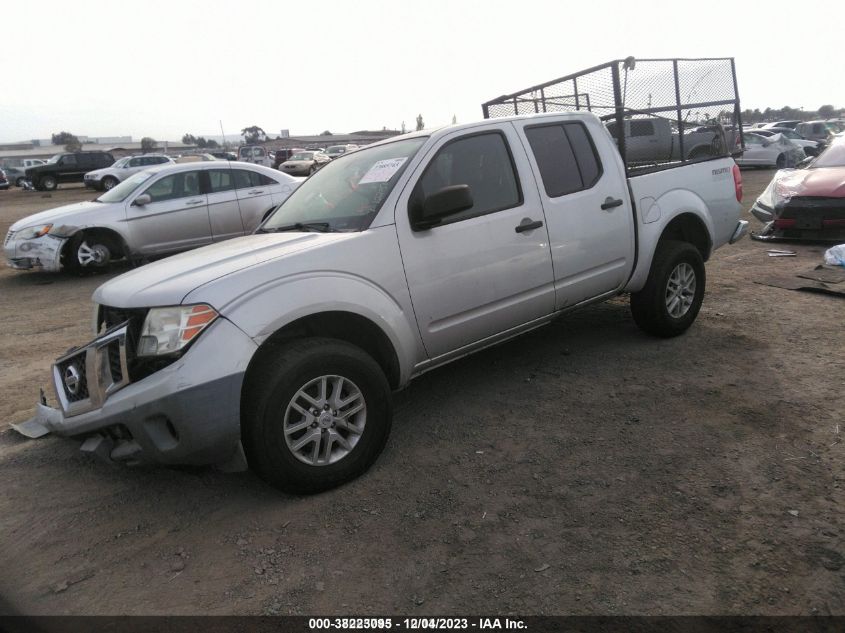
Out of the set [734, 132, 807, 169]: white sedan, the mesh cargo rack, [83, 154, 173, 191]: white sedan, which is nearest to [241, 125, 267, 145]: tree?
[83, 154, 173, 191]: white sedan

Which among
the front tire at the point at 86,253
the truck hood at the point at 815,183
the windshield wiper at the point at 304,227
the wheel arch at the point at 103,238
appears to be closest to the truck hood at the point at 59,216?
the wheel arch at the point at 103,238

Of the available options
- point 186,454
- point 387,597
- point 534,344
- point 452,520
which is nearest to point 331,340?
point 186,454

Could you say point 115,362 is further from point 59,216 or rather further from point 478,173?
point 59,216

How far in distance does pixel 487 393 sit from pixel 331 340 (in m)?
1.52

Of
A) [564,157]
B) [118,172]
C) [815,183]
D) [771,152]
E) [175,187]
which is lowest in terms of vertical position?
[815,183]

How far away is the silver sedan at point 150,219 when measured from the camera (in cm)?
879

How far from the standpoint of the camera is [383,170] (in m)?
3.66

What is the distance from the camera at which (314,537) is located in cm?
274

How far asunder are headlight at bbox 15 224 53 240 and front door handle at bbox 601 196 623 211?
26.5ft

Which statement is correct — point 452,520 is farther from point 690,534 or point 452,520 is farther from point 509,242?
point 509,242

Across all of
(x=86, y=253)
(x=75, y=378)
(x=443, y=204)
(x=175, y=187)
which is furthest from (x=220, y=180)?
(x=443, y=204)

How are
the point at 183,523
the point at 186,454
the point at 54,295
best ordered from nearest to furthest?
the point at 186,454
the point at 183,523
the point at 54,295

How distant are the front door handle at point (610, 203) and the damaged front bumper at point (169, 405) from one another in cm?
278

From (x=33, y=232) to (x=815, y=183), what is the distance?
11156 mm
